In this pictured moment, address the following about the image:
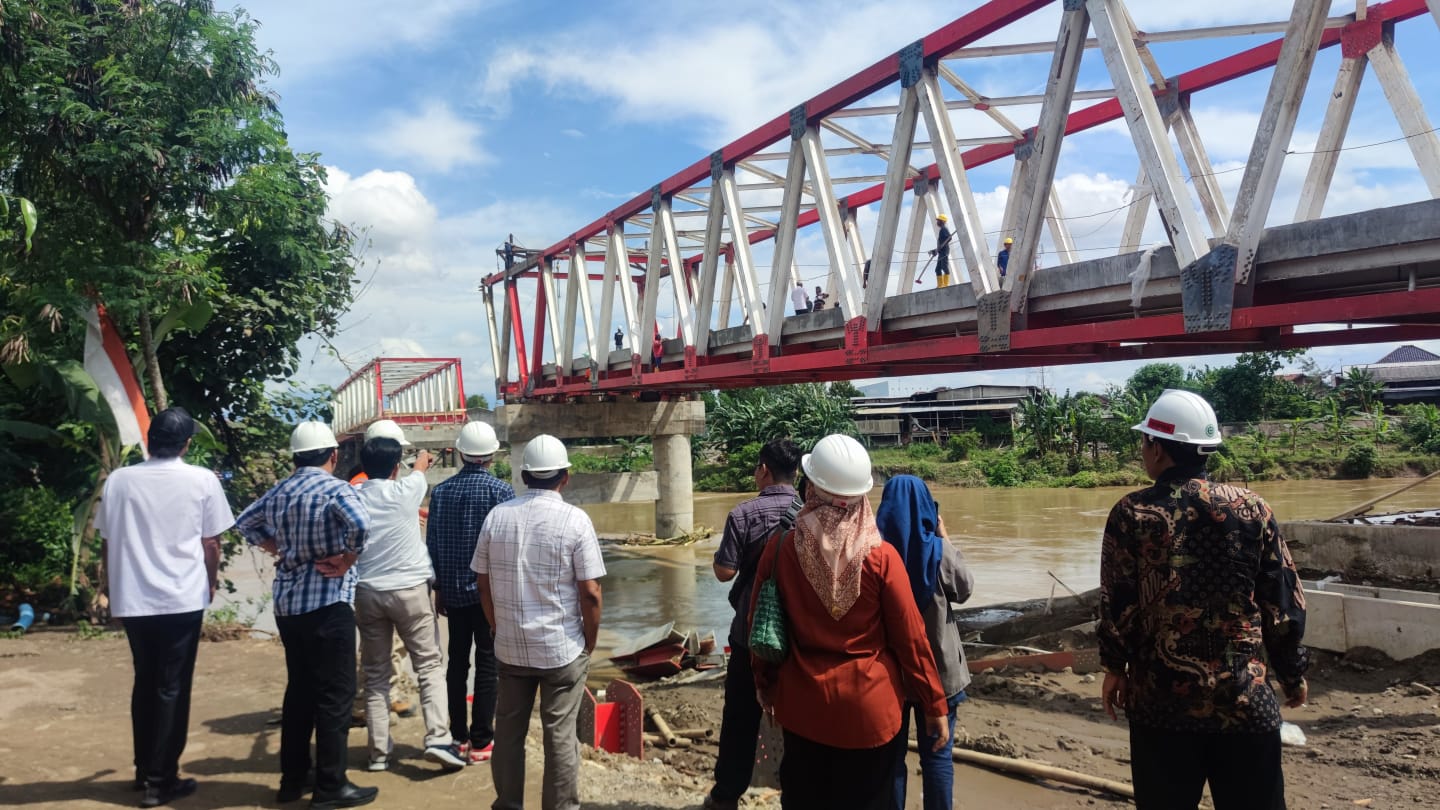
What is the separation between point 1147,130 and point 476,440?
4.84 meters

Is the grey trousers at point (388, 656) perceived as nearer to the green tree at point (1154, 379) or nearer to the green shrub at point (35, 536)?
the green shrub at point (35, 536)

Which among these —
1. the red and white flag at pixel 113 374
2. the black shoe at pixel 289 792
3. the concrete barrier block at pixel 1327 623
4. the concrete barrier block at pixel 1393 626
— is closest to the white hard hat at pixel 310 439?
the black shoe at pixel 289 792

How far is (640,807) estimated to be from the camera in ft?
13.1

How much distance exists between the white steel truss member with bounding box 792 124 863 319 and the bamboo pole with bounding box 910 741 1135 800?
4.84m

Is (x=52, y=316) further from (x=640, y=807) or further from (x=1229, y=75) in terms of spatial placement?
(x=1229, y=75)

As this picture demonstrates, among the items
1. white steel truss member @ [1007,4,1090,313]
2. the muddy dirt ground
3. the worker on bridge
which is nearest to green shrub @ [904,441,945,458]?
the worker on bridge

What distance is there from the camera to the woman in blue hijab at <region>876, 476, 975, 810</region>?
338 centimetres

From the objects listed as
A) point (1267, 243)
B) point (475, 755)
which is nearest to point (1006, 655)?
point (1267, 243)

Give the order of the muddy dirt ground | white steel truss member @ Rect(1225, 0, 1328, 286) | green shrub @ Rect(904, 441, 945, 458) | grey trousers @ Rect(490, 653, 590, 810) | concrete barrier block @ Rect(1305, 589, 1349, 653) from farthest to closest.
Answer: green shrub @ Rect(904, 441, 945, 458)
concrete barrier block @ Rect(1305, 589, 1349, 653)
white steel truss member @ Rect(1225, 0, 1328, 286)
the muddy dirt ground
grey trousers @ Rect(490, 653, 590, 810)

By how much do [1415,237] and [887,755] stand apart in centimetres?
427

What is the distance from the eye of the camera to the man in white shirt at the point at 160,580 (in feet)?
12.5

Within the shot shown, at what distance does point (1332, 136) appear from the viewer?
749 cm

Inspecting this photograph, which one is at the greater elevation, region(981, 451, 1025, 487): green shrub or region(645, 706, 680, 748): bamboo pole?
region(981, 451, 1025, 487): green shrub

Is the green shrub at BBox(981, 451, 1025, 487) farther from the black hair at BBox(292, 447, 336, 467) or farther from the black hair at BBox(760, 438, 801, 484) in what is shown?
the black hair at BBox(292, 447, 336, 467)
